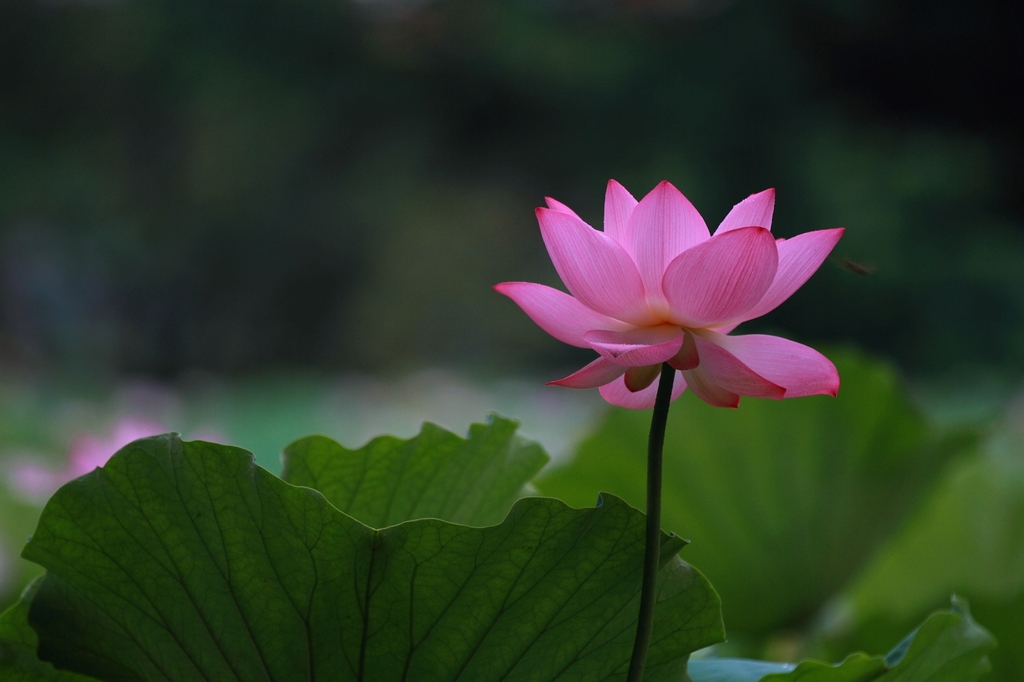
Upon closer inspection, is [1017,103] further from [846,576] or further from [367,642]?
[367,642]

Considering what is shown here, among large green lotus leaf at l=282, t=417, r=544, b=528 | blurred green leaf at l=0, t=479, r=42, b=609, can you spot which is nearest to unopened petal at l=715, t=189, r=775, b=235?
large green lotus leaf at l=282, t=417, r=544, b=528

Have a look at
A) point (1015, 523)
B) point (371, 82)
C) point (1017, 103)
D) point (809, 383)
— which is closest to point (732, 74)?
point (1017, 103)

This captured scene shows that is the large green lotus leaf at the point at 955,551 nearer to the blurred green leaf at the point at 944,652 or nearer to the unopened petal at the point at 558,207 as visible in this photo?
the blurred green leaf at the point at 944,652

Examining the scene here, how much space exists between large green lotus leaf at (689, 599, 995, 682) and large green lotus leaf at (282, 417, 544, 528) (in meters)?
0.09

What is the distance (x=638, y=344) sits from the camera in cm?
23

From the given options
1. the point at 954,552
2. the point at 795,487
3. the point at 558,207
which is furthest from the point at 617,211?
the point at 954,552

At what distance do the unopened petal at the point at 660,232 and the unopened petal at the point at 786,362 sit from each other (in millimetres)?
26

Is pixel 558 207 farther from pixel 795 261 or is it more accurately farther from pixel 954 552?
pixel 954 552

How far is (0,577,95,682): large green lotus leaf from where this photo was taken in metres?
0.25

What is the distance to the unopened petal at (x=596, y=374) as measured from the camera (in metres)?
0.24

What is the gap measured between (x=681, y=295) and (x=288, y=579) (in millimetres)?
129

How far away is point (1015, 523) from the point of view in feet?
2.54

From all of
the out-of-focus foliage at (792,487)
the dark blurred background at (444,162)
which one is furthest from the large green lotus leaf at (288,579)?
the dark blurred background at (444,162)

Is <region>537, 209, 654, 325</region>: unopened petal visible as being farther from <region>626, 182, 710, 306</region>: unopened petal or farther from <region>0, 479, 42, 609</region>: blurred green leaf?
<region>0, 479, 42, 609</region>: blurred green leaf
